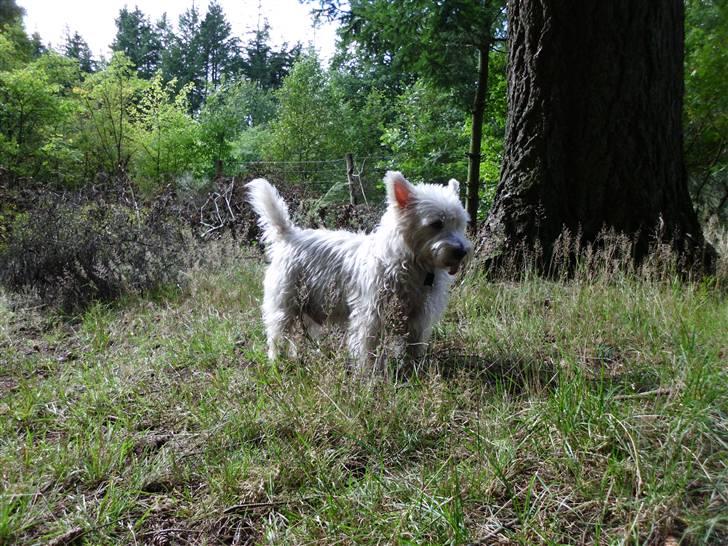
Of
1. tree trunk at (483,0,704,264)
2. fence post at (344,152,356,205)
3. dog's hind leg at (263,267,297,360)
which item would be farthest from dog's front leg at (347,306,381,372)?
fence post at (344,152,356,205)

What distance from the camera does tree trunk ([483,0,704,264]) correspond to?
177 inches

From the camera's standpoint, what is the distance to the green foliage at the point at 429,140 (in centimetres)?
1681

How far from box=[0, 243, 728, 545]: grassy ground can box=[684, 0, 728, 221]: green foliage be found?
6024mm

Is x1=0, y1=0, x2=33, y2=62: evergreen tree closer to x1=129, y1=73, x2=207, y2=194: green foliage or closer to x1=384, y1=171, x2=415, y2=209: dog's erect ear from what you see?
x1=129, y1=73, x2=207, y2=194: green foliage

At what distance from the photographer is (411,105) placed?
22.8 meters

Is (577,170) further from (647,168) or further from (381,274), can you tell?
(381,274)

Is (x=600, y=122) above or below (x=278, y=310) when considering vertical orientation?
above

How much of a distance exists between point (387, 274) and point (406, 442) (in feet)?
4.26

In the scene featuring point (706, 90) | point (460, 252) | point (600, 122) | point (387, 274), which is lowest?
point (387, 274)

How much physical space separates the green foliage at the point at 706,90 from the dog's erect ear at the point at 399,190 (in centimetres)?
632

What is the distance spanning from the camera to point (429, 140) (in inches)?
752

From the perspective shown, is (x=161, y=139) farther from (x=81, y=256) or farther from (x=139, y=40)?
(x=139, y=40)

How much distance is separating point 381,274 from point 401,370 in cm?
65

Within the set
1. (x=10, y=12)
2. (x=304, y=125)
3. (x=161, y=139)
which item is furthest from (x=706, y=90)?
(x=304, y=125)
